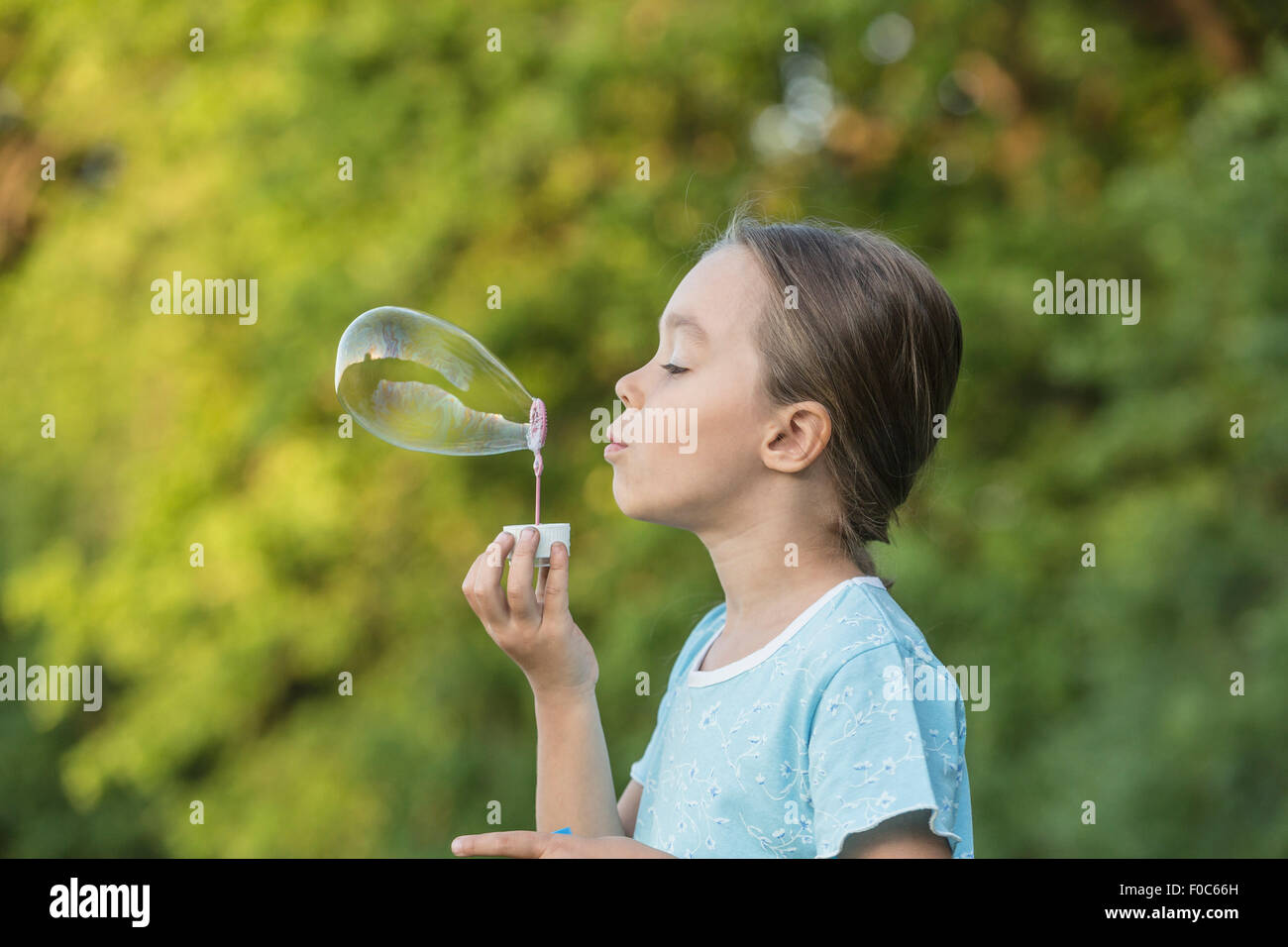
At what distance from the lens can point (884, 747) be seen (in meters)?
1.32

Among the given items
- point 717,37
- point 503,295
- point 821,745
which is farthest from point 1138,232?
point 821,745

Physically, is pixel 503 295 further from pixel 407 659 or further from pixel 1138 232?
pixel 1138 232

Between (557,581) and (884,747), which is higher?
(557,581)

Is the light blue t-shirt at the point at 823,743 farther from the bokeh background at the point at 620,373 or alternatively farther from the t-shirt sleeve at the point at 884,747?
the bokeh background at the point at 620,373

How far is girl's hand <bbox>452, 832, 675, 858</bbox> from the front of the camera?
132 cm

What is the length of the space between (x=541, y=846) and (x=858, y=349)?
73 centimetres

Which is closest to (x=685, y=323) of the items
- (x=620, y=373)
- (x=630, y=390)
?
(x=630, y=390)

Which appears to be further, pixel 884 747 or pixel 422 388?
pixel 422 388

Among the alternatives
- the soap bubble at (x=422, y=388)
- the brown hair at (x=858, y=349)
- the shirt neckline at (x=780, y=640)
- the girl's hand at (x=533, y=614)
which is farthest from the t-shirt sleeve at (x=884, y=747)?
the soap bubble at (x=422, y=388)

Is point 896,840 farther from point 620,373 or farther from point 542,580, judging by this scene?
point 620,373

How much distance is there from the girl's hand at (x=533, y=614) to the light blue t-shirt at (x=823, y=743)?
19cm

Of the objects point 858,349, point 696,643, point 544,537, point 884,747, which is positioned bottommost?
point 884,747

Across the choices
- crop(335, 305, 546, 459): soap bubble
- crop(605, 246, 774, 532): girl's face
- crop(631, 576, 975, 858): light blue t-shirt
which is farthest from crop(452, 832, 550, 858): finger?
crop(335, 305, 546, 459): soap bubble

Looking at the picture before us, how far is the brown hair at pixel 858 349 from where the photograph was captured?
5.32 feet
